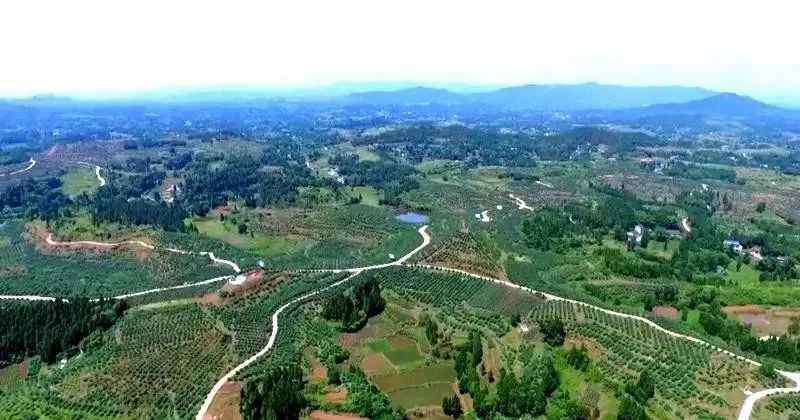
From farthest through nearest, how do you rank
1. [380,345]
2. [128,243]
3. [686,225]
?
[686,225] → [128,243] → [380,345]

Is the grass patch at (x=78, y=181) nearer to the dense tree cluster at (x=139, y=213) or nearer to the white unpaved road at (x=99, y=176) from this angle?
the white unpaved road at (x=99, y=176)

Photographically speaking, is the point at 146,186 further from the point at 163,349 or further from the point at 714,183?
the point at 714,183

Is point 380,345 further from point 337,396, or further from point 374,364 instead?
point 337,396

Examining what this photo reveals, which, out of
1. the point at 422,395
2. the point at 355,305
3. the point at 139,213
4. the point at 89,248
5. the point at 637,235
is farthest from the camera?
the point at 139,213

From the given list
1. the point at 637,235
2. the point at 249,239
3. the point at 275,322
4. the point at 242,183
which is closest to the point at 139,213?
the point at 249,239

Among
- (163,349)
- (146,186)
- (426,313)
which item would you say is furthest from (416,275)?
(146,186)

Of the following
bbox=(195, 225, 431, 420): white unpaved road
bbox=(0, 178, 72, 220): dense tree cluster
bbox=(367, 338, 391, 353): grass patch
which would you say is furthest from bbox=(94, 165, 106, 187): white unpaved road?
bbox=(367, 338, 391, 353): grass patch
